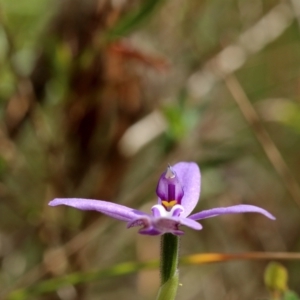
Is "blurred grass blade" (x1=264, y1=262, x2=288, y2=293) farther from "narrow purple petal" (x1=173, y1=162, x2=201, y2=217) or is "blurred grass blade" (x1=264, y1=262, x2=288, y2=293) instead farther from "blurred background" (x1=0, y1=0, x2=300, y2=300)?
"blurred background" (x1=0, y1=0, x2=300, y2=300)

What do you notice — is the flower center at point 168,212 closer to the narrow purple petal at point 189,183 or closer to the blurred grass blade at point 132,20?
the narrow purple petal at point 189,183

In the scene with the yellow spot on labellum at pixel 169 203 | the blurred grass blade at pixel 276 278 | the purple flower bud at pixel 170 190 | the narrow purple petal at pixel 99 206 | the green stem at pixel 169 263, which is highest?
the purple flower bud at pixel 170 190

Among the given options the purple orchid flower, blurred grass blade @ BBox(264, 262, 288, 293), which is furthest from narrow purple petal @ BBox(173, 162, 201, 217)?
blurred grass blade @ BBox(264, 262, 288, 293)

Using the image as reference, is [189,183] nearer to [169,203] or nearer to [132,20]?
[169,203]

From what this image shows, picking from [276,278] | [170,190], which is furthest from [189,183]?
[276,278]

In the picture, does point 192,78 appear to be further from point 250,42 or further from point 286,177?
point 286,177

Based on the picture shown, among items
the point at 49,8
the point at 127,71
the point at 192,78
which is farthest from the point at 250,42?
the point at 49,8

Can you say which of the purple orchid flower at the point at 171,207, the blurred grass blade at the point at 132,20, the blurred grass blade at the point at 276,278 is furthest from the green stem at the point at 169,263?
the blurred grass blade at the point at 132,20
